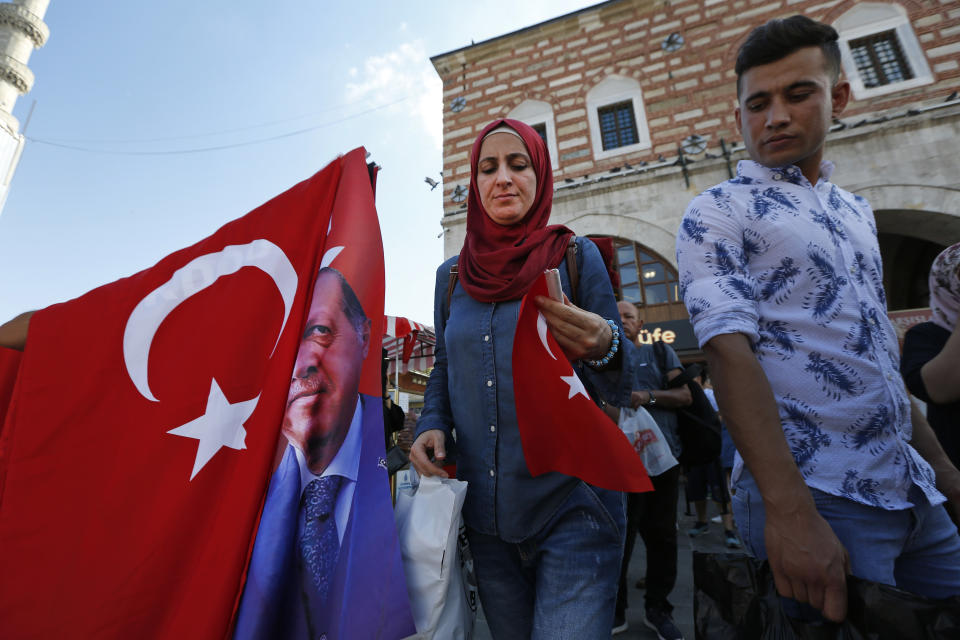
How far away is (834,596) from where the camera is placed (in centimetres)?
81

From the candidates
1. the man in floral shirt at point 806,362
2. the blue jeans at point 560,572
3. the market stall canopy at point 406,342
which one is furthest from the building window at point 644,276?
the blue jeans at point 560,572

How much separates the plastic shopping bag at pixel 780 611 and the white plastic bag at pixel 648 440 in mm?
1858

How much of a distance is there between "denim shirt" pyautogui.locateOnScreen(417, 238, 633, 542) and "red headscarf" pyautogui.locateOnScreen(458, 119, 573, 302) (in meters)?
0.06

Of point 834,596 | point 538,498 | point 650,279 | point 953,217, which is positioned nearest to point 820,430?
point 834,596

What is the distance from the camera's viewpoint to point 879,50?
817cm

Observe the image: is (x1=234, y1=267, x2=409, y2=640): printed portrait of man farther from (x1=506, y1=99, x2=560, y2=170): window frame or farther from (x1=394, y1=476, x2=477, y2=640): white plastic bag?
(x1=506, y1=99, x2=560, y2=170): window frame

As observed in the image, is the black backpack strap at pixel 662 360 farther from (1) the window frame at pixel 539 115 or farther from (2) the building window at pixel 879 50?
(2) the building window at pixel 879 50

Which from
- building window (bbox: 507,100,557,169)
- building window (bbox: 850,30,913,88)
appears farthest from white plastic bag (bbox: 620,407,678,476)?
building window (bbox: 850,30,913,88)

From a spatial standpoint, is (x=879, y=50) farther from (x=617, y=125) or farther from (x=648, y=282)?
(x=648, y=282)

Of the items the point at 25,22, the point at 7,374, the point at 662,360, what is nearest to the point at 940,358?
the point at 662,360

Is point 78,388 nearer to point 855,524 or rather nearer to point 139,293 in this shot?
point 139,293

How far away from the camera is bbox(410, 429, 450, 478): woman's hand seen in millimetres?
1314

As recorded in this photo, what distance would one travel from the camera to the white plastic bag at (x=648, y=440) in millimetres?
2750

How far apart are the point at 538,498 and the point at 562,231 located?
33.6 inches
